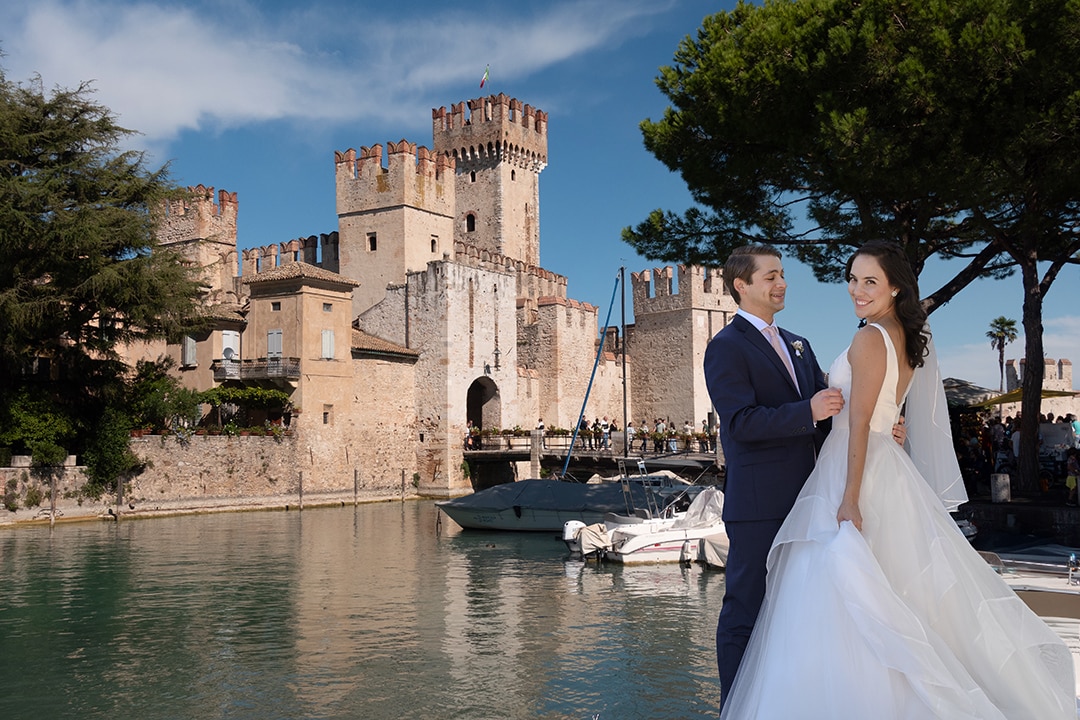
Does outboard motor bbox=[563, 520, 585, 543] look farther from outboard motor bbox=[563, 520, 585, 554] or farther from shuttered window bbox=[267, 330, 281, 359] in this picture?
shuttered window bbox=[267, 330, 281, 359]

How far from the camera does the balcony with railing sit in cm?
3338

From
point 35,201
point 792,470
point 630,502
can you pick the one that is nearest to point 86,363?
point 35,201

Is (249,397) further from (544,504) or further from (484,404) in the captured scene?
(544,504)

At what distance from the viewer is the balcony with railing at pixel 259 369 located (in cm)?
3338

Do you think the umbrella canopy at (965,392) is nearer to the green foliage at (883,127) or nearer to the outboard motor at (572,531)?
the green foliage at (883,127)

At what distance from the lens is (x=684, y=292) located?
151 feet

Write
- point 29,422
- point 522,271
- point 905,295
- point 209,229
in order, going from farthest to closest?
point 522,271 → point 209,229 → point 29,422 → point 905,295

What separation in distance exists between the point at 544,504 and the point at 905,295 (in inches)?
795

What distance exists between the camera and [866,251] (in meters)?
3.93

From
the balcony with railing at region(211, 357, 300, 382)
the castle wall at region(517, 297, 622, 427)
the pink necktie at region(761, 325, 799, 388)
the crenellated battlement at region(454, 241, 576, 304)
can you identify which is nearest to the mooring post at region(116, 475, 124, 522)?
the balcony with railing at region(211, 357, 300, 382)

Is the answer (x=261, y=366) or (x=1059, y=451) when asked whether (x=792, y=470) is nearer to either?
(x=1059, y=451)

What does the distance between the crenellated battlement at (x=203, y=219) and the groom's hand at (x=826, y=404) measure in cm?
4130

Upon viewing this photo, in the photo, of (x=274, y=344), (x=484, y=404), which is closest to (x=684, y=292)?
(x=484, y=404)

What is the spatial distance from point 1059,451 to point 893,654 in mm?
19021
